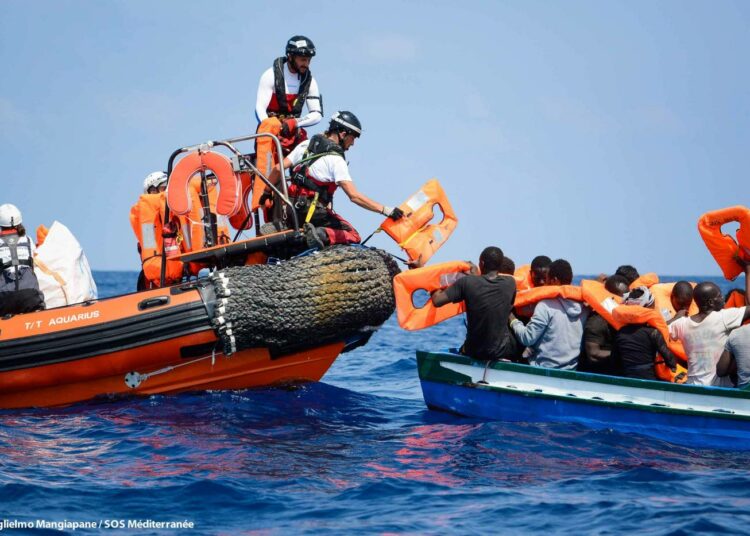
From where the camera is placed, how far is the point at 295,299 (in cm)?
880

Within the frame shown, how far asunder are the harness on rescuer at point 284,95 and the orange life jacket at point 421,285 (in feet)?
7.69

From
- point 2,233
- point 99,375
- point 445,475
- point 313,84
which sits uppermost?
point 313,84

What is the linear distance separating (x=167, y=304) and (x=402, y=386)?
439 centimetres

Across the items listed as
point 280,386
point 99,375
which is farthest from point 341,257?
point 99,375

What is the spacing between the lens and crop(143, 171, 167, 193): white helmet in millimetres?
10375

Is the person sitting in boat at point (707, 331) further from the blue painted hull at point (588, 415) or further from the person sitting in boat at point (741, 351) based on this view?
the blue painted hull at point (588, 415)

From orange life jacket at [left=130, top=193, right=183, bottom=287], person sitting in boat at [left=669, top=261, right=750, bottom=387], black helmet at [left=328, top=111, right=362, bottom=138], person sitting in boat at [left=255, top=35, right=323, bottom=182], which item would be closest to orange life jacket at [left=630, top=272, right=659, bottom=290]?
person sitting in boat at [left=669, top=261, right=750, bottom=387]

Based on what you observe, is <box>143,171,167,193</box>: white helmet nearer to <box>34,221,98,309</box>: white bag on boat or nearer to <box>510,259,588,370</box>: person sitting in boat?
<box>34,221,98,309</box>: white bag on boat

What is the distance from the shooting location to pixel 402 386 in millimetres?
12570

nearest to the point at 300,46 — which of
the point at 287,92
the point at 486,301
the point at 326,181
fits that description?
the point at 287,92

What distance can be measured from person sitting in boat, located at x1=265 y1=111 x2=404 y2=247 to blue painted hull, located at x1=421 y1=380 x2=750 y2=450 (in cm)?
163

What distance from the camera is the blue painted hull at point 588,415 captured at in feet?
25.2

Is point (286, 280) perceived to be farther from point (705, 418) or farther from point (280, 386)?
point (705, 418)

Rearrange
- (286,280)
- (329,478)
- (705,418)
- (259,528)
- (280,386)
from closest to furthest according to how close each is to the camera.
Answer: (259,528) < (329,478) < (705,418) < (286,280) < (280,386)
